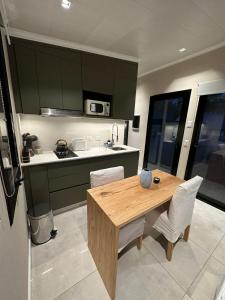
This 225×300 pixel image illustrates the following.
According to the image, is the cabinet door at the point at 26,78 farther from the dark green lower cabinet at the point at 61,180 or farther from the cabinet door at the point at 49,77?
the dark green lower cabinet at the point at 61,180

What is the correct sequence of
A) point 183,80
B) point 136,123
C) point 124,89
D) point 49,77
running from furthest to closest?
point 136,123 < point 183,80 < point 124,89 < point 49,77

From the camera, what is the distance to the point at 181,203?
1.32 meters

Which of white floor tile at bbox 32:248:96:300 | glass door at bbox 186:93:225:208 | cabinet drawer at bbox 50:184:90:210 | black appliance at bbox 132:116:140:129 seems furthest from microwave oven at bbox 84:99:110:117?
white floor tile at bbox 32:248:96:300

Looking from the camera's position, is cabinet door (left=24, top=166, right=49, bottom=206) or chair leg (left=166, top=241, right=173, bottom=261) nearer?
chair leg (left=166, top=241, right=173, bottom=261)

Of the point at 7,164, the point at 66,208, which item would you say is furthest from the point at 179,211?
the point at 66,208

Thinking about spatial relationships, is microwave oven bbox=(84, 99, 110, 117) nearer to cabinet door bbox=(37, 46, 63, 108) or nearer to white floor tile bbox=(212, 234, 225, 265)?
cabinet door bbox=(37, 46, 63, 108)

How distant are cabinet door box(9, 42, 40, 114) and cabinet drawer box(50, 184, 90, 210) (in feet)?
4.31

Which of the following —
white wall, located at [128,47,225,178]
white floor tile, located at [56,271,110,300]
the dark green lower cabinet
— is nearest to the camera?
white floor tile, located at [56,271,110,300]

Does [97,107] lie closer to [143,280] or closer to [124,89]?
[124,89]

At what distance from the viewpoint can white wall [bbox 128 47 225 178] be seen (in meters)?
2.36

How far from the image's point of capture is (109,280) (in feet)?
3.97

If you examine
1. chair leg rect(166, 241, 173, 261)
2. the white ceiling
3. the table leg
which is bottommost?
chair leg rect(166, 241, 173, 261)

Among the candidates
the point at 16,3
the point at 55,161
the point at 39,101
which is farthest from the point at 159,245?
the point at 16,3

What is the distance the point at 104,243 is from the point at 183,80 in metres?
3.22
